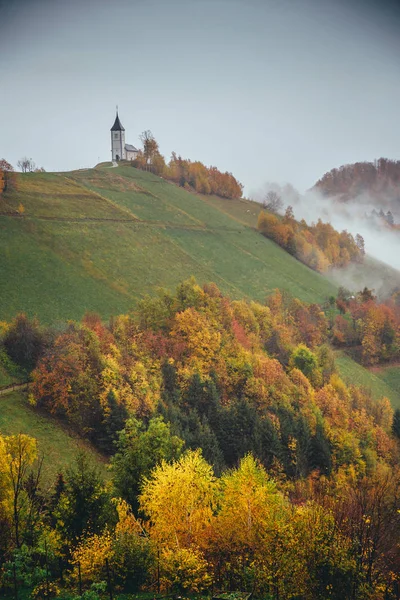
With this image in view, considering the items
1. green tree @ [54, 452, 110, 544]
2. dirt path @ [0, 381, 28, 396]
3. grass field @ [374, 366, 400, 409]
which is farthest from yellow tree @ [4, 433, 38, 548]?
grass field @ [374, 366, 400, 409]

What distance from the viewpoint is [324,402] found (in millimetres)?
78562

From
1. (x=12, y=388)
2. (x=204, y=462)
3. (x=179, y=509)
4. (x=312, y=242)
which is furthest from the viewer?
(x=312, y=242)

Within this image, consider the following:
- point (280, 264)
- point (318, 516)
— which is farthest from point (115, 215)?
point (318, 516)

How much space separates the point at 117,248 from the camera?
107m

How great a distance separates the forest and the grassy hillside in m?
8.63

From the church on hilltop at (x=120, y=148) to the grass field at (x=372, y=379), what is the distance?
11177 centimetres

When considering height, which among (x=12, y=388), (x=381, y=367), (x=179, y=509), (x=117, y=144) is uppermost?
(x=117, y=144)

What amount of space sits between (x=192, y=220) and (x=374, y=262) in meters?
83.6

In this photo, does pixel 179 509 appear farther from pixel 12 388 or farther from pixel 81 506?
pixel 12 388

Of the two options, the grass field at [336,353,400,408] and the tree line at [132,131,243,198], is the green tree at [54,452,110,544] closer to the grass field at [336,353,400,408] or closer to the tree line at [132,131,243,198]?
the grass field at [336,353,400,408]

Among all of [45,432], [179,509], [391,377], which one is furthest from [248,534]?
[391,377]

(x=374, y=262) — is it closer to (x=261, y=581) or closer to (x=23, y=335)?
(x=23, y=335)

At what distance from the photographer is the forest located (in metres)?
27.4

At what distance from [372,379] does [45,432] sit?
236 ft
